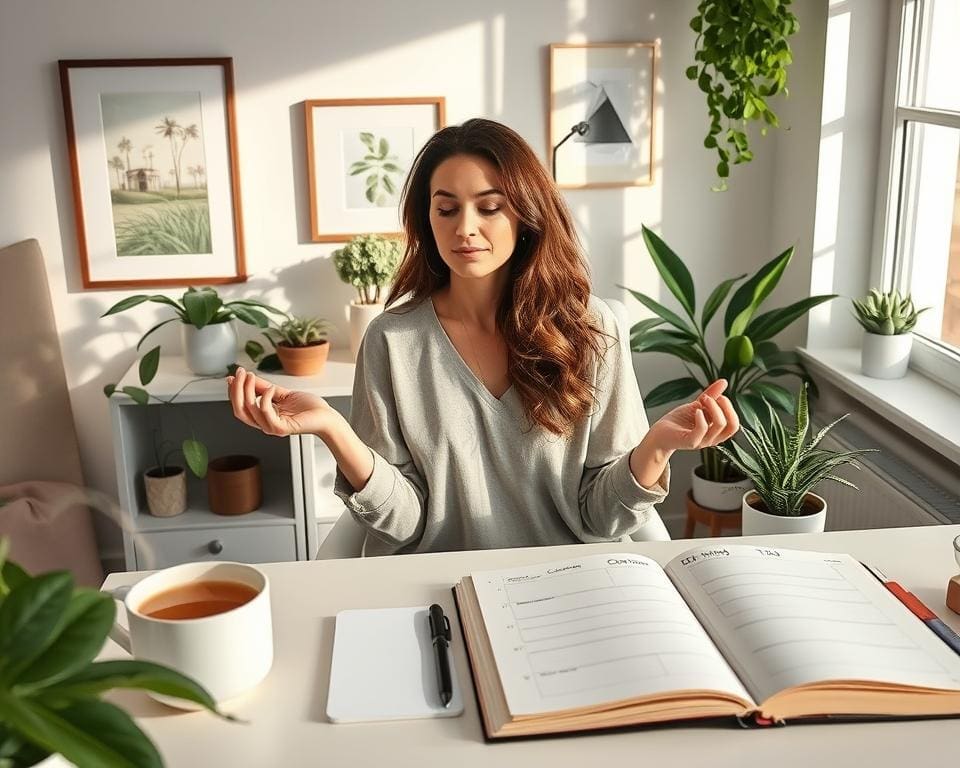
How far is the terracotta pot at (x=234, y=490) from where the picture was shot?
111 inches

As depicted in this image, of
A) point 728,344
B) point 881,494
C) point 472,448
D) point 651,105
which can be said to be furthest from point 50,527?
point 881,494

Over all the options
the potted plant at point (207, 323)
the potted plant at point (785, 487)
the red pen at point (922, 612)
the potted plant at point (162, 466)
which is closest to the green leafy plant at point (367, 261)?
the potted plant at point (207, 323)

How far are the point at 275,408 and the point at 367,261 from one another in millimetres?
1396

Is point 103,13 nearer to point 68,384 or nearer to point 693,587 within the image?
point 68,384

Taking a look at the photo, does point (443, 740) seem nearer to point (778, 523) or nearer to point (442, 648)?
point (442, 648)

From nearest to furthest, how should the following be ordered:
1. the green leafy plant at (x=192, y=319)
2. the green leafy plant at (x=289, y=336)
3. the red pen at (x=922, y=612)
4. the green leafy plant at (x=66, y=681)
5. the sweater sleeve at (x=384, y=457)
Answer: the green leafy plant at (x=66, y=681)
the red pen at (x=922, y=612)
the sweater sleeve at (x=384, y=457)
the green leafy plant at (x=192, y=319)
the green leafy plant at (x=289, y=336)

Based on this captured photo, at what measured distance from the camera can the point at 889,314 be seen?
253 centimetres

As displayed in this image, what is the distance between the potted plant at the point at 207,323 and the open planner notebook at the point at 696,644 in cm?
172

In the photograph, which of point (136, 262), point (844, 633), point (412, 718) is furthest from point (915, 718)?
point (136, 262)

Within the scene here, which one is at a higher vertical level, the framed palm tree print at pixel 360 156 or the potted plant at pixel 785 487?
the framed palm tree print at pixel 360 156

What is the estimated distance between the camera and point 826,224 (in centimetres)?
276

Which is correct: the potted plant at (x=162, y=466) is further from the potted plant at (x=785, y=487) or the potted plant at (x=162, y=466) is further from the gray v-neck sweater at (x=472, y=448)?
the potted plant at (x=785, y=487)

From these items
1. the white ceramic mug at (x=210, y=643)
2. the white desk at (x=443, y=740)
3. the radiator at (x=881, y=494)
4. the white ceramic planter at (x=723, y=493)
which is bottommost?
the white ceramic planter at (x=723, y=493)

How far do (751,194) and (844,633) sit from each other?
2206mm
